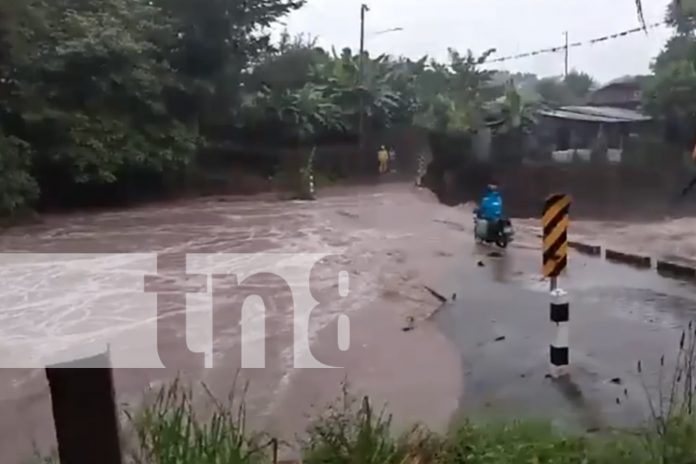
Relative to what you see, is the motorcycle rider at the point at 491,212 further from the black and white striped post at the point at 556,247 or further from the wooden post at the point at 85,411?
the wooden post at the point at 85,411

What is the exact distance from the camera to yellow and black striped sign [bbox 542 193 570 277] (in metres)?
5.33

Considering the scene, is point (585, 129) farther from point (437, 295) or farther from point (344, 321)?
point (344, 321)

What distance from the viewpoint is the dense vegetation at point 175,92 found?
18.0m

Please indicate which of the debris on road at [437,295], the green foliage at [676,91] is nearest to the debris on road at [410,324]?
the debris on road at [437,295]

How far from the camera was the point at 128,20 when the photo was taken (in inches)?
792

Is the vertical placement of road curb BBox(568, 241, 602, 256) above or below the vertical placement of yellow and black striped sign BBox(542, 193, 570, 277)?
below

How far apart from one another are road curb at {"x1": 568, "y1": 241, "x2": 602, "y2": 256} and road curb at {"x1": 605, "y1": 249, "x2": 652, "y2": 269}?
207 mm

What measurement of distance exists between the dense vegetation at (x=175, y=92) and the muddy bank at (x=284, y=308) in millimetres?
1519

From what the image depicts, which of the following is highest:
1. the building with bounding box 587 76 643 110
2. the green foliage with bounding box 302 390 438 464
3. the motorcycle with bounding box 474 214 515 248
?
the building with bounding box 587 76 643 110

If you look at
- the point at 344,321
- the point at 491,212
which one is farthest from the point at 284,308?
the point at 491,212

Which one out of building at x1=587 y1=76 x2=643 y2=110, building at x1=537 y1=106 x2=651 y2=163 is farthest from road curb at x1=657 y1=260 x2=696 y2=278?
building at x1=587 y1=76 x2=643 y2=110

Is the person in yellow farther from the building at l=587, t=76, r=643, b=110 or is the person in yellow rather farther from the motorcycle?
the motorcycle

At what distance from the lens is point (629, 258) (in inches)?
421

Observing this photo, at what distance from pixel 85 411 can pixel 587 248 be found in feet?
35.0
